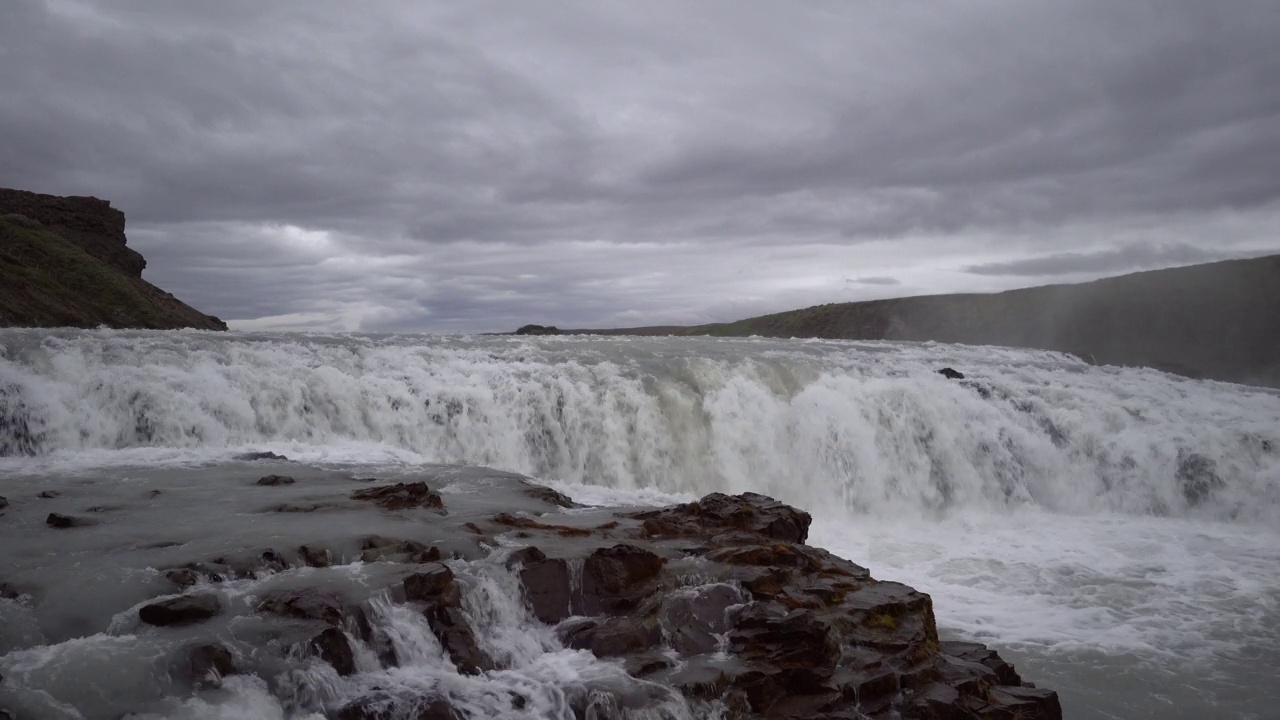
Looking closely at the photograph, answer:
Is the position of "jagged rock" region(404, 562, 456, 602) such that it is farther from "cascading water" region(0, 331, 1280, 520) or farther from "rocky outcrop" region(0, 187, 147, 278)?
"rocky outcrop" region(0, 187, 147, 278)

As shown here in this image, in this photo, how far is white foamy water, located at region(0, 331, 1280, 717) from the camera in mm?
9844

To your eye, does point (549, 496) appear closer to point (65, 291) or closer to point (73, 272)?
point (65, 291)

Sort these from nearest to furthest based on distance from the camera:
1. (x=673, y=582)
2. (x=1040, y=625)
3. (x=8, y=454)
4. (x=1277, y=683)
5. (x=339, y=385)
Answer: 1. (x=673, y=582)
2. (x=1277, y=683)
3. (x=1040, y=625)
4. (x=8, y=454)
5. (x=339, y=385)

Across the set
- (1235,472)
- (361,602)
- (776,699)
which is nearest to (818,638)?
(776,699)

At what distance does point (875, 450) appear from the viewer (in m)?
17.9

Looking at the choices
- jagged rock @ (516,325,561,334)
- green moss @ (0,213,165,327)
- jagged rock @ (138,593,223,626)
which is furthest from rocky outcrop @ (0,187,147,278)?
jagged rock @ (138,593,223,626)

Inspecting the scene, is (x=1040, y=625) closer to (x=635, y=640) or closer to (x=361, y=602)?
(x=635, y=640)

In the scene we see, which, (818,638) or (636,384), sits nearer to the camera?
(818,638)

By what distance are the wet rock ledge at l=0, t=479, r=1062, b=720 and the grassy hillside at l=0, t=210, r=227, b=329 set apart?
29.2 meters

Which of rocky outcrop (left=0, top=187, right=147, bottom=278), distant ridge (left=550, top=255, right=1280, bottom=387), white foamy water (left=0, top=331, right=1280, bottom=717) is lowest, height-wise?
white foamy water (left=0, top=331, right=1280, bottom=717)

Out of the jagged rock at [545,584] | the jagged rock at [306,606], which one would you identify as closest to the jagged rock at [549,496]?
the jagged rock at [545,584]

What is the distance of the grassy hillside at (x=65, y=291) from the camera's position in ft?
105

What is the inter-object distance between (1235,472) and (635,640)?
17.7 metres

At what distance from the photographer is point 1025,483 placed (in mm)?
18266
